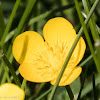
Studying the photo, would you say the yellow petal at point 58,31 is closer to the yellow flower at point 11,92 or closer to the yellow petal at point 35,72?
the yellow petal at point 35,72

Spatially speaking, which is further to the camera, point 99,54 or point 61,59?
point 61,59

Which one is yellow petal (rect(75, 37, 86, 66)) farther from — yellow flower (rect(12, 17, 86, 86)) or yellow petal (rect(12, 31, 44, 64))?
yellow petal (rect(12, 31, 44, 64))

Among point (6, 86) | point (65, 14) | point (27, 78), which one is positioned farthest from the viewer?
point (65, 14)

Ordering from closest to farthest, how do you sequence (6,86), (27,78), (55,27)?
(6,86)
(27,78)
(55,27)

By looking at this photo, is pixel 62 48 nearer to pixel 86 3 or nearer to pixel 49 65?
pixel 49 65

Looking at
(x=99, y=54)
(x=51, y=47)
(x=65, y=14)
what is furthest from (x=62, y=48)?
(x=65, y=14)

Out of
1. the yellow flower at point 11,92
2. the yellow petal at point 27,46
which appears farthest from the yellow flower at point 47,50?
the yellow flower at point 11,92

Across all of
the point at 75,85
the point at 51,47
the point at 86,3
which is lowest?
the point at 75,85

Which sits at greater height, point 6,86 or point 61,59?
point 6,86
